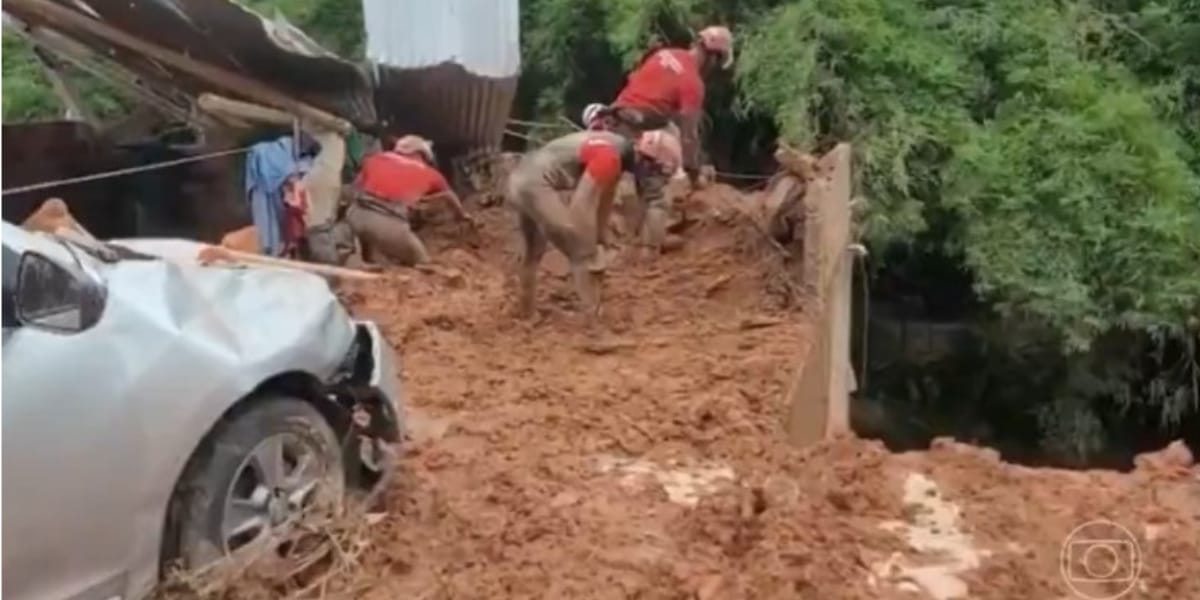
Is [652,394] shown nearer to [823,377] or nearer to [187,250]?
[823,377]

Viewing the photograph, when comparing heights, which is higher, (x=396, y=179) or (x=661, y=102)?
(x=661, y=102)

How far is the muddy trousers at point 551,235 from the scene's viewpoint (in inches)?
356

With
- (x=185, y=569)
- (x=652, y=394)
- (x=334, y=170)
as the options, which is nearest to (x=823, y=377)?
(x=652, y=394)

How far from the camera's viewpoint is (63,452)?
3.91 metres

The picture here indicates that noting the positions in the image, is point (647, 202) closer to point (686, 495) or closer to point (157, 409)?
point (686, 495)

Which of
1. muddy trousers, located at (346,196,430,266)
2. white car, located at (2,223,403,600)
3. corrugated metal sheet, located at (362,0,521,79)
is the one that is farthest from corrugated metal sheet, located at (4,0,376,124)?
white car, located at (2,223,403,600)

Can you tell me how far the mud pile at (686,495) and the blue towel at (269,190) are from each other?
265cm

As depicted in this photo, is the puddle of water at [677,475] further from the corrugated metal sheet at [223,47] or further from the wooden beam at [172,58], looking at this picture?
the wooden beam at [172,58]

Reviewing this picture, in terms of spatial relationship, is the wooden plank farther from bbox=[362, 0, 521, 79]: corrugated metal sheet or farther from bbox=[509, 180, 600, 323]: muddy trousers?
bbox=[362, 0, 521, 79]: corrugated metal sheet

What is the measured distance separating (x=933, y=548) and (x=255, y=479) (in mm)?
2357

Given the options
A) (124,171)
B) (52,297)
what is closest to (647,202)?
(124,171)

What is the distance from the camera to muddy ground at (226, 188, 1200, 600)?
5.31 meters

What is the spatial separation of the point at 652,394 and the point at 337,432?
2.80 m

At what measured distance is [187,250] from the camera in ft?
20.9
